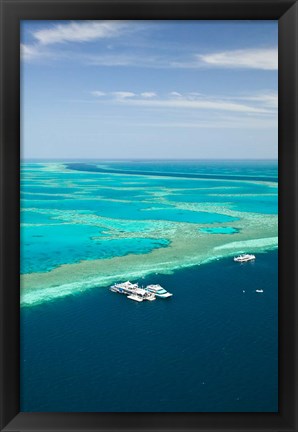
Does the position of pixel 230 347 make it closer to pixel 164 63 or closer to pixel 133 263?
pixel 133 263

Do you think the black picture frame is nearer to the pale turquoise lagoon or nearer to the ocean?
the ocean

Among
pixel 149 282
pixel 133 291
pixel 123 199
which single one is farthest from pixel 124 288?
pixel 123 199

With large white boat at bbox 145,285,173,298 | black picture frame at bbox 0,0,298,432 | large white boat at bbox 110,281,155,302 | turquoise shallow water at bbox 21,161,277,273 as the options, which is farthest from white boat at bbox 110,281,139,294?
black picture frame at bbox 0,0,298,432

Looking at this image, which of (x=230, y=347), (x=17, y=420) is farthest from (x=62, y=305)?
(x=17, y=420)

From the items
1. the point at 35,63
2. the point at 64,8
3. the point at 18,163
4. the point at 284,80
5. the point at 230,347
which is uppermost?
the point at 35,63

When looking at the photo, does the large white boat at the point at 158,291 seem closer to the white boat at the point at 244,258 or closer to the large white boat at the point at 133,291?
the large white boat at the point at 133,291

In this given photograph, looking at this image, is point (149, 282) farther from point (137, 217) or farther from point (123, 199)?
point (123, 199)

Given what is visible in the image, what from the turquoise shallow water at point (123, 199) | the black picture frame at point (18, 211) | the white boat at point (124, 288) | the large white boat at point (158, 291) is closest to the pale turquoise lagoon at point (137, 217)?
the turquoise shallow water at point (123, 199)
